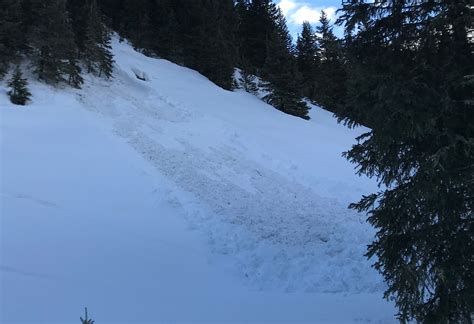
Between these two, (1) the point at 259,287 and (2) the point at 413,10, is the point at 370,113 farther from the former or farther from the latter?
(1) the point at 259,287

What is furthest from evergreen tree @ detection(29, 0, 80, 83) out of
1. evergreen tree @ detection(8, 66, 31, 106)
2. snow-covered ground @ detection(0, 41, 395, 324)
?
evergreen tree @ detection(8, 66, 31, 106)

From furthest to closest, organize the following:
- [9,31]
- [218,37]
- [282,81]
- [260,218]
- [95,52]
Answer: [218,37] → [282,81] → [95,52] → [9,31] → [260,218]

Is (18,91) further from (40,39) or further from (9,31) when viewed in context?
(9,31)

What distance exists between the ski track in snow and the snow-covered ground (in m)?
0.04

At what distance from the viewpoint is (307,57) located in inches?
1980

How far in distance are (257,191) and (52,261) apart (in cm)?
702

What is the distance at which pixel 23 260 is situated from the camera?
757cm

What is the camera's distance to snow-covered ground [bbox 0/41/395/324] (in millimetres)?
7285

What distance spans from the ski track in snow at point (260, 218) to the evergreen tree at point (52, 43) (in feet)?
8.80

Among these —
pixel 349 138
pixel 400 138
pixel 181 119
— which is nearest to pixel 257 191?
pixel 400 138

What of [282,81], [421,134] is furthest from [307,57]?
[421,134]

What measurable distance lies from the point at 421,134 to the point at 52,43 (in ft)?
61.5

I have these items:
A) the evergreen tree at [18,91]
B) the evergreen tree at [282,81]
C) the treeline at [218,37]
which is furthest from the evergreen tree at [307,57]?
the evergreen tree at [18,91]

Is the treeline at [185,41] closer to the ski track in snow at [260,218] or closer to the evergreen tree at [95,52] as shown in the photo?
the evergreen tree at [95,52]
